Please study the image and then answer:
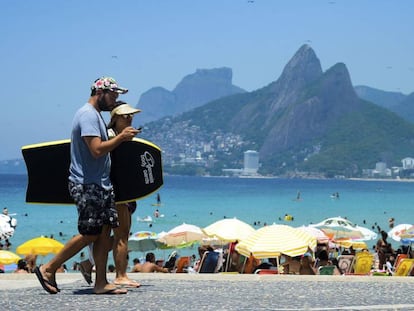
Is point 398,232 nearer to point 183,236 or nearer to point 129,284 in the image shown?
point 183,236

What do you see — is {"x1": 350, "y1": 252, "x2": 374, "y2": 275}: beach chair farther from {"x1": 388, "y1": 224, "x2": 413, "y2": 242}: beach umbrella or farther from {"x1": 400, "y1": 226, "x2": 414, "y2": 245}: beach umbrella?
{"x1": 388, "y1": 224, "x2": 413, "y2": 242}: beach umbrella

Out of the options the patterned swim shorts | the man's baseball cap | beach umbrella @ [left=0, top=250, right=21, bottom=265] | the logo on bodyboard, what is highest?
the man's baseball cap

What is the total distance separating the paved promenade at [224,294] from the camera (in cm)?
592

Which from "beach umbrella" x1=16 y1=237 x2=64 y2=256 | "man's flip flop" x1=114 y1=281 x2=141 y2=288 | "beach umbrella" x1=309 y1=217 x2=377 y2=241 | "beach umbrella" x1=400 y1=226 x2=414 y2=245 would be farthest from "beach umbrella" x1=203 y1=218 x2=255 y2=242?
"man's flip flop" x1=114 y1=281 x2=141 y2=288

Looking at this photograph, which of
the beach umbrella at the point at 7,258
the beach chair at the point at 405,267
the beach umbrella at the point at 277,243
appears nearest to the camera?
the beach chair at the point at 405,267

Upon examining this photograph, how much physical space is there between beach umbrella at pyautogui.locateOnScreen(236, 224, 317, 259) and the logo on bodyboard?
6701mm

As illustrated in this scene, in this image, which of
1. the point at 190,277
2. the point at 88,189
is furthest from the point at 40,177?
the point at 190,277

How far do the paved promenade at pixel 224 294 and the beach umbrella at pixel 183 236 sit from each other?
15.3 metres

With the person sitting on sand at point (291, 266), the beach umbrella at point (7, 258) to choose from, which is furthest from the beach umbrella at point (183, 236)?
the person sitting on sand at point (291, 266)

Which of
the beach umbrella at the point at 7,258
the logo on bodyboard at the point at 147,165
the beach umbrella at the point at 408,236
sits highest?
the logo on bodyboard at the point at 147,165

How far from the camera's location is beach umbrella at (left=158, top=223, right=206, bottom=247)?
934 inches

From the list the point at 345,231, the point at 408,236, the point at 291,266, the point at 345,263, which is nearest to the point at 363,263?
the point at 345,263

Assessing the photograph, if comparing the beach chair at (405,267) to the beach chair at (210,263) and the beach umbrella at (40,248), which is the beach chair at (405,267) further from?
the beach umbrella at (40,248)

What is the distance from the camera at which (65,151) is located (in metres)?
A: 7.02
